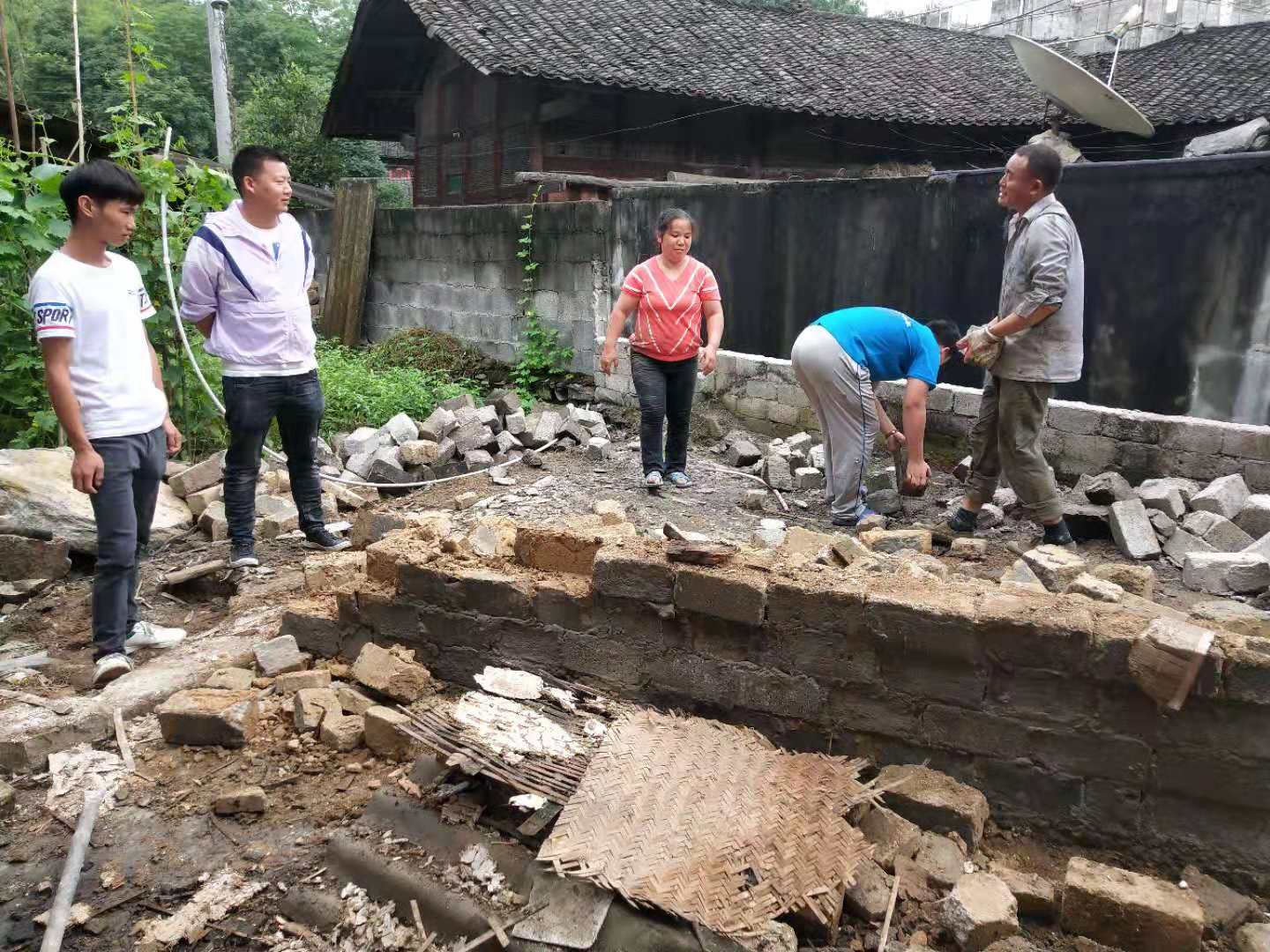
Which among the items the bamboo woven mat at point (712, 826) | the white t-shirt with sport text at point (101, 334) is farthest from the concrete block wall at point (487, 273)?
the bamboo woven mat at point (712, 826)

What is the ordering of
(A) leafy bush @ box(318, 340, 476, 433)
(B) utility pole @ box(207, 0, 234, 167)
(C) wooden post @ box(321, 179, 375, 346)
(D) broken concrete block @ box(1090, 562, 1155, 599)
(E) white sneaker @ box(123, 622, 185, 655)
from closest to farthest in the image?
(D) broken concrete block @ box(1090, 562, 1155, 599), (E) white sneaker @ box(123, 622, 185, 655), (A) leafy bush @ box(318, 340, 476, 433), (C) wooden post @ box(321, 179, 375, 346), (B) utility pole @ box(207, 0, 234, 167)

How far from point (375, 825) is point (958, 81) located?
1739 cm

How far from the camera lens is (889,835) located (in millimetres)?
2545

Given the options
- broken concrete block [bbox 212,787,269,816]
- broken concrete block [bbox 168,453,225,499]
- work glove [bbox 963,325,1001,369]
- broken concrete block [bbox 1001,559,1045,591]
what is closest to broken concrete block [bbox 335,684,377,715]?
broken concrete block [bbox 212,787,269,816]

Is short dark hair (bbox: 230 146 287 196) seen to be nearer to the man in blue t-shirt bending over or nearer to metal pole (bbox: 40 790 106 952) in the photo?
metal pole (bbox: 40 790 106 952)

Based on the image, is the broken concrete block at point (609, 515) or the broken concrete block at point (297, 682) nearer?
the broken concrete block at point (297, 682)

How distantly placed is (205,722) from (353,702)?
1.48 ft

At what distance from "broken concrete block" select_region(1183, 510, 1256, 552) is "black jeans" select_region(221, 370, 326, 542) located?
438 cm

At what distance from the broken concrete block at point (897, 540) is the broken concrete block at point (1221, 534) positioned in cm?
144

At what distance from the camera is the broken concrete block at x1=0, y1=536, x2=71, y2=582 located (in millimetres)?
4438

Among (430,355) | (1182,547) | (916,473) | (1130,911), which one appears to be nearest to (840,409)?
(916,473)

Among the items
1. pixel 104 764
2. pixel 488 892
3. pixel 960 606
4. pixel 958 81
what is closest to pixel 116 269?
pixel 104 764

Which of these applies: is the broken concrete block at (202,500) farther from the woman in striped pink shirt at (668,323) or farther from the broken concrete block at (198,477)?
the woman in striped pink shirt at (668,323)

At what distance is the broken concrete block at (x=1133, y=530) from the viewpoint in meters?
4.55
